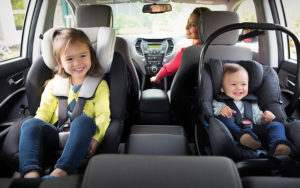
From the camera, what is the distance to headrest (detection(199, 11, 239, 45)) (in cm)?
226

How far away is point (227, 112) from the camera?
1.86m

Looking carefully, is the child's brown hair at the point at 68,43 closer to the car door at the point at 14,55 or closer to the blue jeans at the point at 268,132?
the car door at the point at 14,55

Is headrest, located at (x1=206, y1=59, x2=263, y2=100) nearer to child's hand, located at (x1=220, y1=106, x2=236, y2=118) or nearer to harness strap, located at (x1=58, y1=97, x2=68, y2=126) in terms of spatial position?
child's hand, located at (x1=220, y1=106, x2=236, y2=118)

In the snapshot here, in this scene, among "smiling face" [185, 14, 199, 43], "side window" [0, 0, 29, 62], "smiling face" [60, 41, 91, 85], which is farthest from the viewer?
"smiling face" [185, 14, 199, 43]

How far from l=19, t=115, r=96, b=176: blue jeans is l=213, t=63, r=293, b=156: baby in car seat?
3.58ft

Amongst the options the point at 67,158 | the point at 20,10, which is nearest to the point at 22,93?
the point at 20,10

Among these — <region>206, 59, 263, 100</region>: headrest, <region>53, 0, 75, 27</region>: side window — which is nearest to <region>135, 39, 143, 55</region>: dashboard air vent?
<region>53, 0, 75, 27</region>: side window

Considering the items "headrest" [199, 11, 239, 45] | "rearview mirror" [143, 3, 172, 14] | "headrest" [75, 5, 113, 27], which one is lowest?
"headrest" [199, 11, 239, 45]

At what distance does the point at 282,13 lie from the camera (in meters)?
2.81

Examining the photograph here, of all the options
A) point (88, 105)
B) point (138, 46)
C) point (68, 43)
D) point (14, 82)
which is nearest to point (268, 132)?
point (88, 105)

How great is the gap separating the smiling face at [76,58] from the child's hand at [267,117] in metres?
1.52

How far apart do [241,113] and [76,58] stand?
4.89 feet

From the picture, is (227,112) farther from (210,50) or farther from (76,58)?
(76,58)

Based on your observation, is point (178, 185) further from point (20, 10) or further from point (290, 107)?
point (20, 10)
